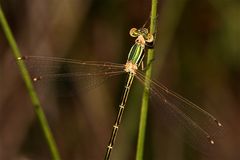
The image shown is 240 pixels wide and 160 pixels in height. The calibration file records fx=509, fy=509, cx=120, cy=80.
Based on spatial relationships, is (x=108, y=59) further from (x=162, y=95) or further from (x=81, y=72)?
(x=162, y=95)

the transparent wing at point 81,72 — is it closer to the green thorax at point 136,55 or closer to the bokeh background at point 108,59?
the green thorax at point 136,55

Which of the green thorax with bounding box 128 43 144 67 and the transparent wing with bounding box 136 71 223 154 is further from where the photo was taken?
the green thorax with bounding box 128 43 144 67

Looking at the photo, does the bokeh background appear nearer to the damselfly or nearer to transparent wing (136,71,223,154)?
the damselfly

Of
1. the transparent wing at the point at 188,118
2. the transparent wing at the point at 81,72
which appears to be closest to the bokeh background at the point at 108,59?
the transparent wing at the point at 81,72

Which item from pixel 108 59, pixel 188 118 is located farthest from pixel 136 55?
pixel 108 59

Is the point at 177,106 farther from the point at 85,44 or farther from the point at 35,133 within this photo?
the point at 35,133

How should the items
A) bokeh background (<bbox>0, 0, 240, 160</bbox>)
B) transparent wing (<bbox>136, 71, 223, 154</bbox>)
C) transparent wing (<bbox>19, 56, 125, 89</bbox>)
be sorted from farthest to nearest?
bokeh background (<bbox>0, 0, 240, 160</bbox>) < transparent wing (<bbox>19, 56, 125, 89</bbox>) < transparent wing (<bbox>136, 71, 223, 154</bbox>)

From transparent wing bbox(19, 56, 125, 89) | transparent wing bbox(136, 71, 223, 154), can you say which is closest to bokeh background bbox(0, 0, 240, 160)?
transparent wing bbox(19, 56, 125, 89)

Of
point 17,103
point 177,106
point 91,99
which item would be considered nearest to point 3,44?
point 17,103
